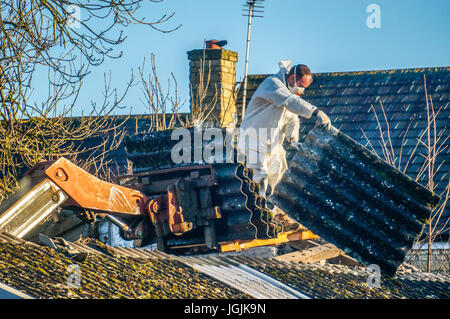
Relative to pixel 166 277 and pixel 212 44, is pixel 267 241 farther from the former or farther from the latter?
pixel 212 44

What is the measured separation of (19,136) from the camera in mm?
10938

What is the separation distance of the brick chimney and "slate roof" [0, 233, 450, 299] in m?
7.16

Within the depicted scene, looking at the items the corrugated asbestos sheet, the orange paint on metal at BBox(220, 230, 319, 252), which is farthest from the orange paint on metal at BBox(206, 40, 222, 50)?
the corrugated asbestos sheet

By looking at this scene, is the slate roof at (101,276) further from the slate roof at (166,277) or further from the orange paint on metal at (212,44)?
the orange paint on metal at (212,44)

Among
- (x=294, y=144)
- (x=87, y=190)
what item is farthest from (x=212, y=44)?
(x=87, y=190)

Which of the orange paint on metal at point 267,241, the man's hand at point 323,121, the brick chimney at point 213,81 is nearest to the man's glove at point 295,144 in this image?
the man's hand at point 323,121

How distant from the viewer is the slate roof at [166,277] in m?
5.76

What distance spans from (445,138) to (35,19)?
8.02m

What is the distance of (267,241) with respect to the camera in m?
8.65

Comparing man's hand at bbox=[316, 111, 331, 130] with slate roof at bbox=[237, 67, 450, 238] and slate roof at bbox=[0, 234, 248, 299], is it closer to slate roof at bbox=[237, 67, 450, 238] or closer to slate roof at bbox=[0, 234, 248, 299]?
slate roof at bbox=[0, 234, 248, 299]

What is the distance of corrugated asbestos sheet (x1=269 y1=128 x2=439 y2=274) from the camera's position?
8.07 metres

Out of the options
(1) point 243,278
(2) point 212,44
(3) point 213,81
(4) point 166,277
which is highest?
(2) point 212,44

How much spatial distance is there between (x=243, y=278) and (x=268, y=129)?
2.42 m
